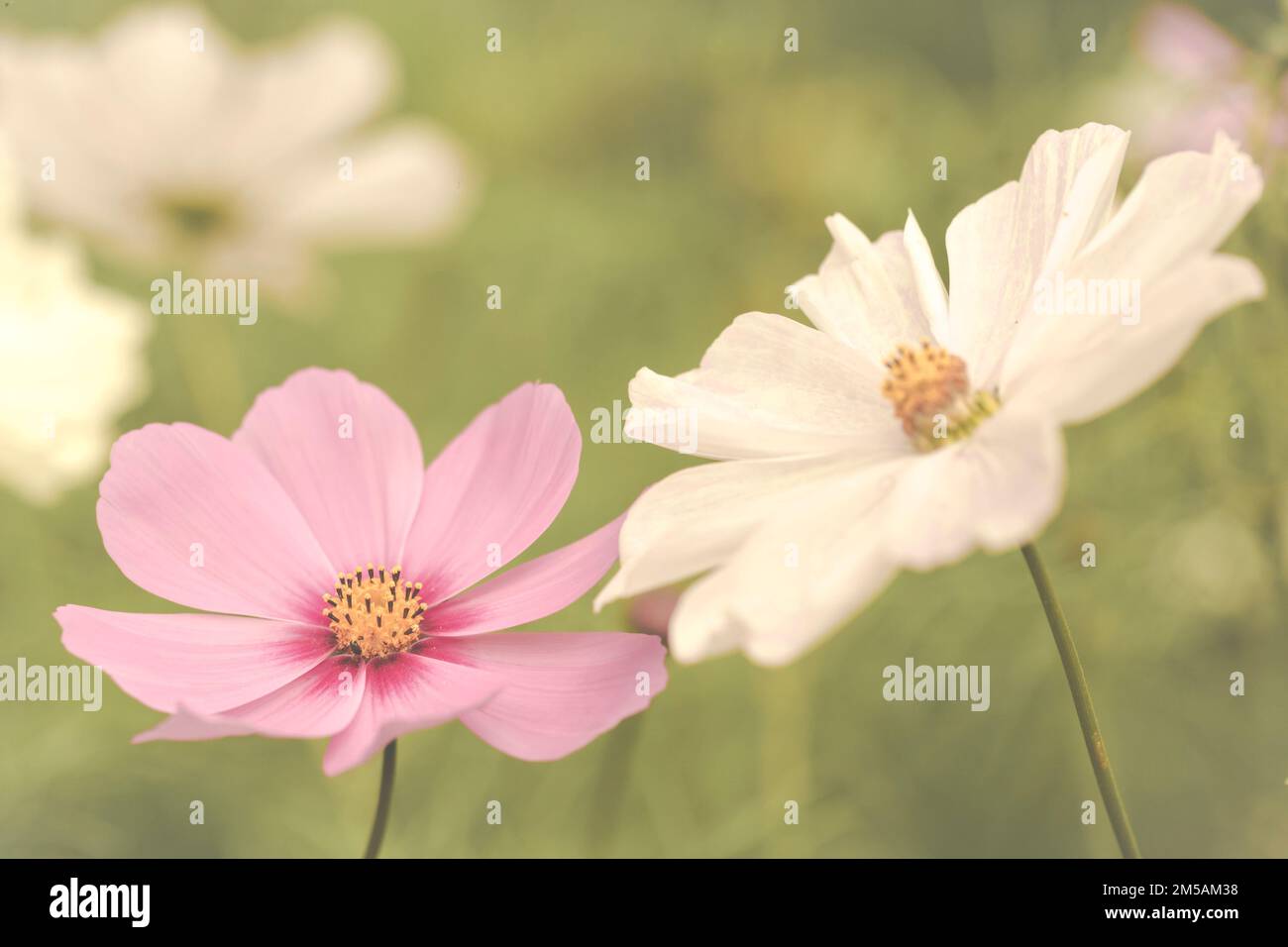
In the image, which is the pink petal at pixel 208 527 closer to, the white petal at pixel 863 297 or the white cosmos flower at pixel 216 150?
the white petal at pixel 863 297

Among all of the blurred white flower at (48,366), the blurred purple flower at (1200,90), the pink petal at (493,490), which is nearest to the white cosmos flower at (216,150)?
the blurred white flower at (48,366)

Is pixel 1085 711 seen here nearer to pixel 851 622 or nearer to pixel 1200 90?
pixel 1200 90

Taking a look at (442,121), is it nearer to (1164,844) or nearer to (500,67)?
(500,67)

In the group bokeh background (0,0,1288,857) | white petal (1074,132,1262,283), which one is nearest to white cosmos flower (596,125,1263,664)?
white petal (1074,132,1262,283)

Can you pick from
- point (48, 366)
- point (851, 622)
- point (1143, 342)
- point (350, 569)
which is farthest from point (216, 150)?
point (1143, 342)

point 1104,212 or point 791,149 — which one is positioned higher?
point 791,149

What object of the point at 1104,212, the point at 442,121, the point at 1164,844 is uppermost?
the point at 442,121

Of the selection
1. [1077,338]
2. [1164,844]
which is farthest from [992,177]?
[1077,338]

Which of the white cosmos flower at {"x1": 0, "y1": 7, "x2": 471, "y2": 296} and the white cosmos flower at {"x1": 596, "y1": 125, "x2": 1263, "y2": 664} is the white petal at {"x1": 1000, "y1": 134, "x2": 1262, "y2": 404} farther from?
the white cosmos flower at {"x1": 0, "y1": 7, "x2": 471, "y2": 296}
